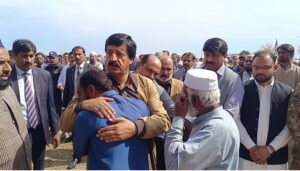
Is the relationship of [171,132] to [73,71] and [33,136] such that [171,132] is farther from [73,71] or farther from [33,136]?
[73,71]

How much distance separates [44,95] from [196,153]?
Result: 2.65m

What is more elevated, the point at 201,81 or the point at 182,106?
the point at 201,81

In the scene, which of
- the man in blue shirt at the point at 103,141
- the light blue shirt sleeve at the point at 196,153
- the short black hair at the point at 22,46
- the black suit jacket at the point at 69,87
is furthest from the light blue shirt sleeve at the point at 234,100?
the black suit jacket at the point at 69,87

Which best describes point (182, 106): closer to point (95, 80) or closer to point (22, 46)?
point (95, 80)

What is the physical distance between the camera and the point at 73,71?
235 inches

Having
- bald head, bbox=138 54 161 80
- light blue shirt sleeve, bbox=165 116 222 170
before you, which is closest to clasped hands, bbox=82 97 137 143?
light blue shirt sleeve, bbox=165 116 222 170

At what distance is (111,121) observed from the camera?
1659mm

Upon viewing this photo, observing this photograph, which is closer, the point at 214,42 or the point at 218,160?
the point at 218,160

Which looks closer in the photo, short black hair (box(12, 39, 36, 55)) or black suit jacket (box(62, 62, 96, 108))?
short black hair (box(12, 39, 36, 55))

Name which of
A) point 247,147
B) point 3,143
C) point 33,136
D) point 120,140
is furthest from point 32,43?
point 247,147

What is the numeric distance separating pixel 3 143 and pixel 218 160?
71.1 inches

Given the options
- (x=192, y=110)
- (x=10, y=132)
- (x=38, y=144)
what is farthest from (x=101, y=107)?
(x=38, y=144)

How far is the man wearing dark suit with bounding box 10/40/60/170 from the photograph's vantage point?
331 cm

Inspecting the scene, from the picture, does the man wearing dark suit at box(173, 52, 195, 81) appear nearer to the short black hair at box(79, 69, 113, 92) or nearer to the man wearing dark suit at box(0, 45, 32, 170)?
the man wearing dark suit at box(0, 45, 32, 170)
